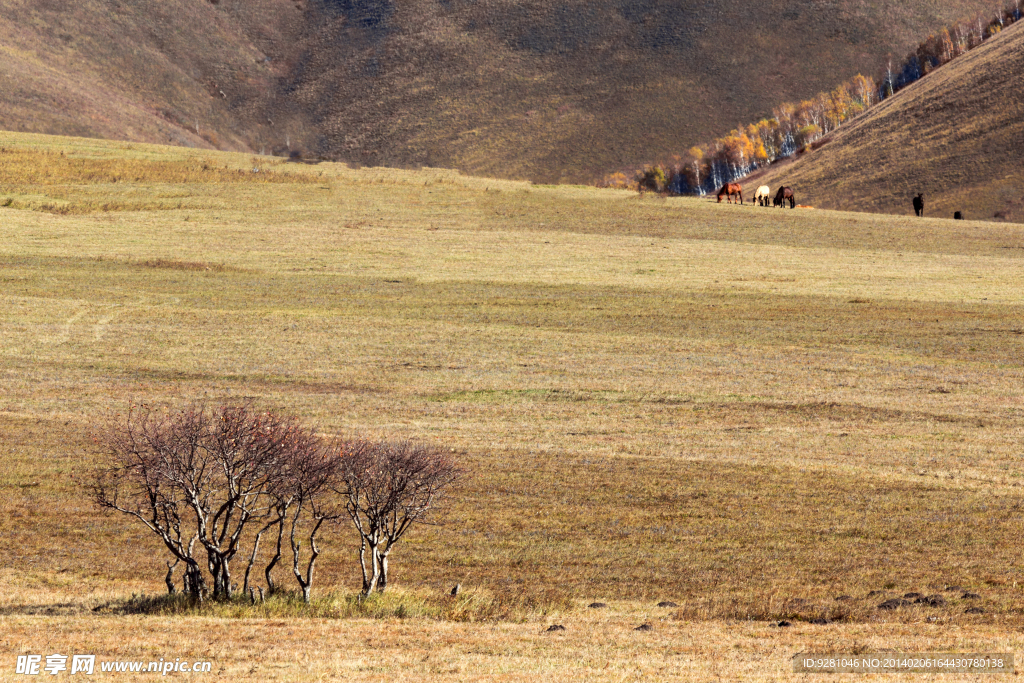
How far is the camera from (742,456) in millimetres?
25109

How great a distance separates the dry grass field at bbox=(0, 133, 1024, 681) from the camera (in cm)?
1348

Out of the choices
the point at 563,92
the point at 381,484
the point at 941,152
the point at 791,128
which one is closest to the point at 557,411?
the point at 381,484

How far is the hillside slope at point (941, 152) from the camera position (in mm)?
101500

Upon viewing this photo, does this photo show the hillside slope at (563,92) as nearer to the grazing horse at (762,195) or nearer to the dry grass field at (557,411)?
the grazing horse at (762,195)

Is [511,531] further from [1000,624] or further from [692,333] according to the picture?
[692,333]

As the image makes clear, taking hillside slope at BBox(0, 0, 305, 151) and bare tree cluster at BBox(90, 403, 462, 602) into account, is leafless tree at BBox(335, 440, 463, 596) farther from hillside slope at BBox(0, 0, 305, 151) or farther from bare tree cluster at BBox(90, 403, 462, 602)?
hillside slope at BBox(0, 0, 305, 151)

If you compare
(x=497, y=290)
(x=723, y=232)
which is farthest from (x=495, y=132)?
(x=497, y=290)

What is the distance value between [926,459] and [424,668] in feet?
54.8

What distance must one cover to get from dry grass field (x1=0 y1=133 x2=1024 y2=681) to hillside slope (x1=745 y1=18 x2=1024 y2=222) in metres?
30.8

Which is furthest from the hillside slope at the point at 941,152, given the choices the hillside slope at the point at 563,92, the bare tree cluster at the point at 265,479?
the bare tree cluster at the point at 265,479

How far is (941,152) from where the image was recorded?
110 m

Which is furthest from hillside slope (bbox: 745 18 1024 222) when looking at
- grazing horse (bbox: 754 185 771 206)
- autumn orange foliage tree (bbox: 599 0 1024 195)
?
autumn orange foliage tree (bbox: 599 0 1024 195)

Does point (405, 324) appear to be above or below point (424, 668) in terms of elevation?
above

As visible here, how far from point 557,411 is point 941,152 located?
3662 inches
